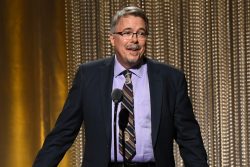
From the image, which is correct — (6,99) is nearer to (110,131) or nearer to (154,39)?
(154,39)

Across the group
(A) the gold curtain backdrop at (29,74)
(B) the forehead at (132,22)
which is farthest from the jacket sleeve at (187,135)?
(A) the gold curtain backdrop at (29,74)

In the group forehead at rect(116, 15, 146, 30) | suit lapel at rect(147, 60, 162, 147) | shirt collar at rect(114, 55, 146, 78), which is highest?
forehead at rect(116, 15, 146, 30)

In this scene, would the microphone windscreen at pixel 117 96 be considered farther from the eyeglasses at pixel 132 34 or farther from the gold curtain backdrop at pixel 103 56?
the gold curtain backdrop at pixel 103 56

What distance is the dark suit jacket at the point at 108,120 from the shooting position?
1803mm

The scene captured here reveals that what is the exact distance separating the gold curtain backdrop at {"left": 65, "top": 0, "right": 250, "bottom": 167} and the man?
1040 millimetres

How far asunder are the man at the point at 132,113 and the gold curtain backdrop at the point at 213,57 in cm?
104

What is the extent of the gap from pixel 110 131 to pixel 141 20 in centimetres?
38

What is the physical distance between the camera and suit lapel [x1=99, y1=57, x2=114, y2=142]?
1804 millimetres

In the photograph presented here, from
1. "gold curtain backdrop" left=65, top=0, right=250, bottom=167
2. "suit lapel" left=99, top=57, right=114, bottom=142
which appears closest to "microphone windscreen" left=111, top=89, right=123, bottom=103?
"suit lapel" left=99, top=57, right=114, bottom=142

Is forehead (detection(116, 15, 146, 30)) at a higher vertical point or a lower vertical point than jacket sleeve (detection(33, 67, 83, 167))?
higher

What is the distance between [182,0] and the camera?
2.90 meters

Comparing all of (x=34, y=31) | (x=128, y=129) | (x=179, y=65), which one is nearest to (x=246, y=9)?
(x=179, y=65)

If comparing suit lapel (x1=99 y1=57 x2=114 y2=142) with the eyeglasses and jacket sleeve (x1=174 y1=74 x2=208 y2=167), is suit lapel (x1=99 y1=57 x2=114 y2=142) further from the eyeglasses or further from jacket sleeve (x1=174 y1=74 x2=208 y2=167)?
jacket sleeve (x1=174 y1=74 x2=208 y2=167)

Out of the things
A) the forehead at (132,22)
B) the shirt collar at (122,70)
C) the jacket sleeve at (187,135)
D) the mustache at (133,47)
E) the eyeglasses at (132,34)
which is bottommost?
the jacket sleeve at (187,135)
